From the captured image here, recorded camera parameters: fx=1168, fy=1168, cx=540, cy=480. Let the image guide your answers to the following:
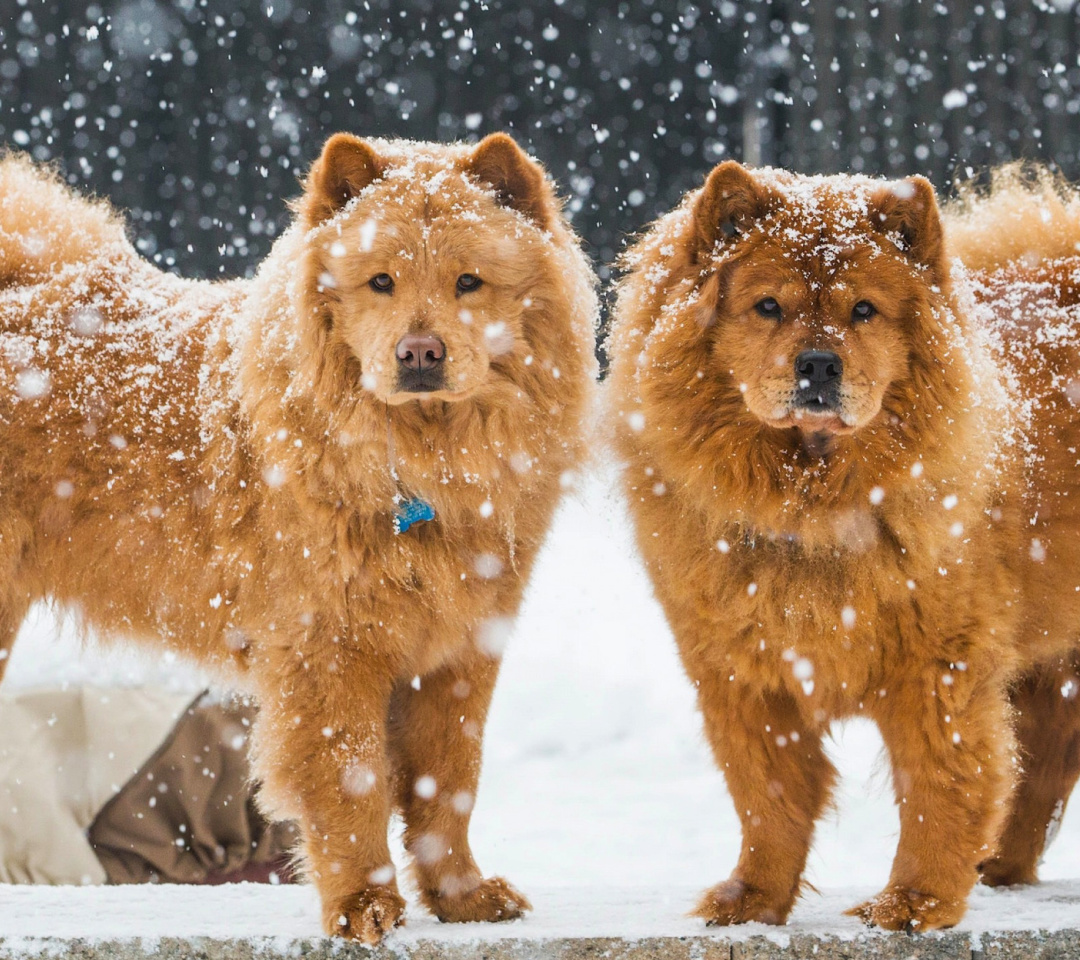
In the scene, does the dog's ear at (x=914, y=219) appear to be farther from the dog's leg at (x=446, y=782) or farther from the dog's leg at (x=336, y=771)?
the dog's leg at (x=336, y=771)

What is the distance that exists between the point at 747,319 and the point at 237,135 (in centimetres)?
576

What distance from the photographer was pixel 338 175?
326 cm

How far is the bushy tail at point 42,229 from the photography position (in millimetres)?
3676

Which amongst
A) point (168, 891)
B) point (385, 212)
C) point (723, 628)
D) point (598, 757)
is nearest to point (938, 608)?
point (723, 628)

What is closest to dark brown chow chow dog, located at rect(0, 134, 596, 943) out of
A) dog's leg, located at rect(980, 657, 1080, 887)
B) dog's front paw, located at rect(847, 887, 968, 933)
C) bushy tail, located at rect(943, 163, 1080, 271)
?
dog's front paw, located at rect(847, 887, 968, 933)

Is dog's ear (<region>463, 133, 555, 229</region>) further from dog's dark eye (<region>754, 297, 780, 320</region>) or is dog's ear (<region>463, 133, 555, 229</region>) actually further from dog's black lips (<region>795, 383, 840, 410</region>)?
dog's black lips (<region>795, 383, 840, 410</region>)

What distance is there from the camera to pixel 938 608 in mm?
2982

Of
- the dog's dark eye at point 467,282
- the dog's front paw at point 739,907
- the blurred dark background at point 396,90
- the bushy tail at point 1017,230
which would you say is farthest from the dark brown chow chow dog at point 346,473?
the blurred dark background at point 396,90

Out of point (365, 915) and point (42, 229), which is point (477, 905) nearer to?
point (365, 915)

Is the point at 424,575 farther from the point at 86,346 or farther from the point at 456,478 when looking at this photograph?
the point at 86,346

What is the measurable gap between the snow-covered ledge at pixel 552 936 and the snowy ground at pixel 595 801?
0.05 feet

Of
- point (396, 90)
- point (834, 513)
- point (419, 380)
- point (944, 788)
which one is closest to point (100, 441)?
point (419, 380)

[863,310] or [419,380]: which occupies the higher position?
[863,310]

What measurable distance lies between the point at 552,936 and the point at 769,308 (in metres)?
1.69
